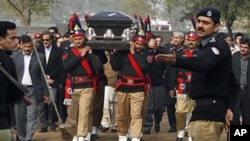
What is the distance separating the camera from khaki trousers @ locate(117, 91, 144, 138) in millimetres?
11203

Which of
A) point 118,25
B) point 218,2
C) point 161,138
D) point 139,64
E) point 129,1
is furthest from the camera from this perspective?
point 129,1

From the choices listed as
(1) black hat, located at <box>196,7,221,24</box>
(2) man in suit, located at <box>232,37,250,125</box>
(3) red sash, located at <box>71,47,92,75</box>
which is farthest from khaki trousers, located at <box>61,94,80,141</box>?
(1) black hat, located at <box>196,7,221,24</box>

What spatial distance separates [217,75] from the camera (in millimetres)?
6691

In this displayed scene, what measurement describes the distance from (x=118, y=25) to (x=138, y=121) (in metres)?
1.84

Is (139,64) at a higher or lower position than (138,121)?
higher

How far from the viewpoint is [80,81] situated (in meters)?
11.1

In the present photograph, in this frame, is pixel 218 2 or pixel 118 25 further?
pixel 218 2

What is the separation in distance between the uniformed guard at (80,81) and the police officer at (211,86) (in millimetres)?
4364

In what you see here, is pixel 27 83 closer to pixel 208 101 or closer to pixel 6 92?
pixel 6 92

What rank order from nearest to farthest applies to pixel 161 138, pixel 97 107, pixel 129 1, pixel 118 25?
pixel 118 25 < pixel 97 107 < pixel 161 138 < pixel 129 1

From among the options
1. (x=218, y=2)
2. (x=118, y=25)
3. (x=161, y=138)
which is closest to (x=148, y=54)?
(x=118, y=25)

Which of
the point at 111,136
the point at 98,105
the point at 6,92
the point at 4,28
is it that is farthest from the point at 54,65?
the point at 6,92

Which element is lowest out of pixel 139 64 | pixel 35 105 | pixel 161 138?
pixel 161 138

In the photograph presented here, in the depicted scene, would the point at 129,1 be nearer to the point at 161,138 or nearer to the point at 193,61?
the point at 161,138
